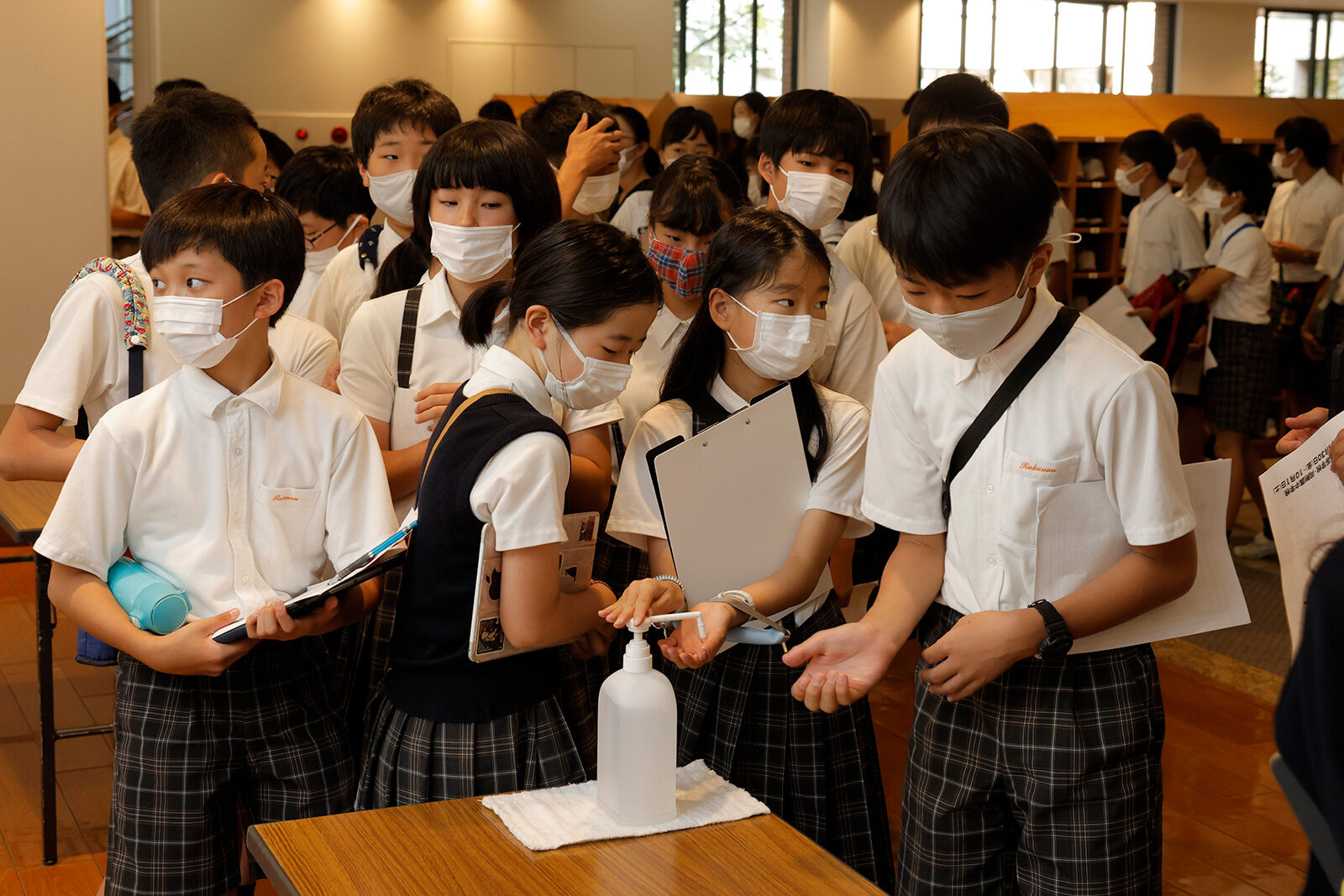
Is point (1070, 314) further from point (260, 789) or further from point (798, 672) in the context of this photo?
point (260, 789)

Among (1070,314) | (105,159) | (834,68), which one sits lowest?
(1070,314)

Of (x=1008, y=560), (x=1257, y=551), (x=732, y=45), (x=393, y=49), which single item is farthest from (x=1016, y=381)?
(x=732, y=45)

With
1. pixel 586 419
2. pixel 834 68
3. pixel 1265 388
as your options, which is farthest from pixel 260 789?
pixel 834 68

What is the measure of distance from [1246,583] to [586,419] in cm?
388

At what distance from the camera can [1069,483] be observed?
4.66 feet

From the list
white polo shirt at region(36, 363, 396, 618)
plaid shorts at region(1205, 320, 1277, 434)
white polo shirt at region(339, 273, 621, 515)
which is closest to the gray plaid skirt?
white polo shirt at region(36, 363, 396, 618)

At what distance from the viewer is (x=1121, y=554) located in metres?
1.46

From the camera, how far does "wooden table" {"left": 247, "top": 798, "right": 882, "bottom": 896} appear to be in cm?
118

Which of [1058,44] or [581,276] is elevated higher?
[1058,44]

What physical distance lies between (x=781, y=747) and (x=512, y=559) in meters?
0.59

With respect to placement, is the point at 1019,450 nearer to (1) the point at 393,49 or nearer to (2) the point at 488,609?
(2) the point at 488,609

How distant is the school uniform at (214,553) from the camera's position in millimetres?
1635

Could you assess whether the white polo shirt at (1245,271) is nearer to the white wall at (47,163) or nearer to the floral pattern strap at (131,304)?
the white wall at (47,163)

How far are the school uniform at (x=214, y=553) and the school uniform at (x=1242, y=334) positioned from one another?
4632mm
